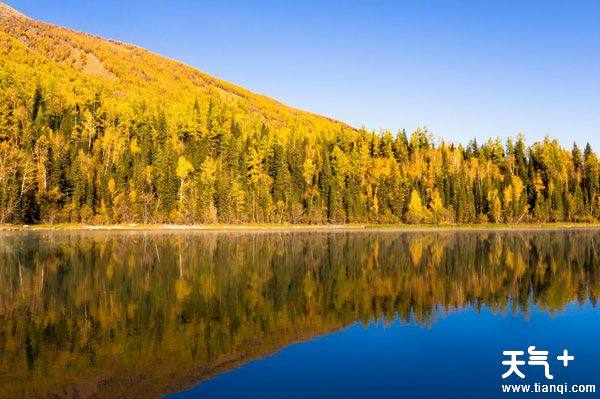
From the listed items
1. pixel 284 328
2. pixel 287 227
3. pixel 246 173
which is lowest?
pixel 284 328

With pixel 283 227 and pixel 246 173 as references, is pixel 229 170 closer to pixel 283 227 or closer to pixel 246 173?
pixel 246 173

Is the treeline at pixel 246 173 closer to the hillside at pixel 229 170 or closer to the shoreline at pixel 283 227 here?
the hillside at pixel 229 170

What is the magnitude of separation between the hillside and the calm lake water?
72.1 meters

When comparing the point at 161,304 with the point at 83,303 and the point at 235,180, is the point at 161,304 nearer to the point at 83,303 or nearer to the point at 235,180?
the point at 83,303

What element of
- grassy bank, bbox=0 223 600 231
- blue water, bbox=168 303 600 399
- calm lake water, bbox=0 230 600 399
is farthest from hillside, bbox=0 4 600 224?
blue water, bbox=168 303 600 399

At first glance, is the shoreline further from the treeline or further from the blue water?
the blue water

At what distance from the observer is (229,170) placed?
134 meters

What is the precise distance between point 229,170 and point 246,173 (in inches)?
169

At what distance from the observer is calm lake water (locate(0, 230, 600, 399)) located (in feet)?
54.6

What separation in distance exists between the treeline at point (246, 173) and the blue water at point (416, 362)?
92.6 metres

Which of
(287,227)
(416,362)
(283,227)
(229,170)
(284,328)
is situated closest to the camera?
(416,362)

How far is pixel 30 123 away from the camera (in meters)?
122

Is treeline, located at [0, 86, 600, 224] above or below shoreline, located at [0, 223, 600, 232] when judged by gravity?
above

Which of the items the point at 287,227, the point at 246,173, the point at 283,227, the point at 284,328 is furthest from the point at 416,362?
the point at 246,173
